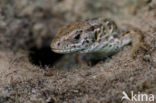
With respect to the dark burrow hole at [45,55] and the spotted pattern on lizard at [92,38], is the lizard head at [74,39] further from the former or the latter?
the dark burrow hole at [45,55]

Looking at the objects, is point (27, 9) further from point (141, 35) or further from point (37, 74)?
point (141, 35)

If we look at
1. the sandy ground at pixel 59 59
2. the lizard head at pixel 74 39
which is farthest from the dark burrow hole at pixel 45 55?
the lizard head at pixel 74 39

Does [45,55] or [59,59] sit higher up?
[45,55]

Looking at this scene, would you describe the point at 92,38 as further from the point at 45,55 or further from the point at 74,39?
the point at 45,55

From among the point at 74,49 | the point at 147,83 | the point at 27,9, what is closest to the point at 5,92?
the point at 74,49

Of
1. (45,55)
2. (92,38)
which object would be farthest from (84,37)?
(45,55)
